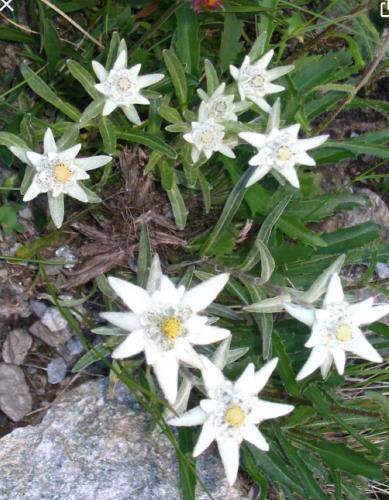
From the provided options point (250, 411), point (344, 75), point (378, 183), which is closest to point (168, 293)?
point (250, 411)

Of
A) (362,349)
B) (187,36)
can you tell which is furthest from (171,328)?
(187,36)

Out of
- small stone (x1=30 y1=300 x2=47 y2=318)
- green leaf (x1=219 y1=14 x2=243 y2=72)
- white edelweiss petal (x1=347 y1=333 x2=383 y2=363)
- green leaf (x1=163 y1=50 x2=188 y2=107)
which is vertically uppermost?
green leaf (x1=219 y1=14 x2=243 y2=72)

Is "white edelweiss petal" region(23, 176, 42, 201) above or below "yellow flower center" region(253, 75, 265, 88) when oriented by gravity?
below

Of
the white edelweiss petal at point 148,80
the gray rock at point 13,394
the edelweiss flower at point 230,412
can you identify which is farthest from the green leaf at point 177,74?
the gray rock at point 13,394

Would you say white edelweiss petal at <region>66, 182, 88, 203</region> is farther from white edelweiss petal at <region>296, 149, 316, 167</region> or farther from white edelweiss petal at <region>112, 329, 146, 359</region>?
white edelweiss petal at <region>296, 149, 316, 167</region>

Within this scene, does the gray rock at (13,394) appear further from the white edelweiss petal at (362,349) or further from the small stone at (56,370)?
the white edelweiss petal at (362,349)

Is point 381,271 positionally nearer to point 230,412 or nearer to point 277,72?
point 277,72

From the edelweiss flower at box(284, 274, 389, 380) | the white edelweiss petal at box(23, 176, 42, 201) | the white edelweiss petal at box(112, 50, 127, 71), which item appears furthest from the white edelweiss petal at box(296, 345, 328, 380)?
the white edelweiss petal at box(112, 50, 127, 71)
